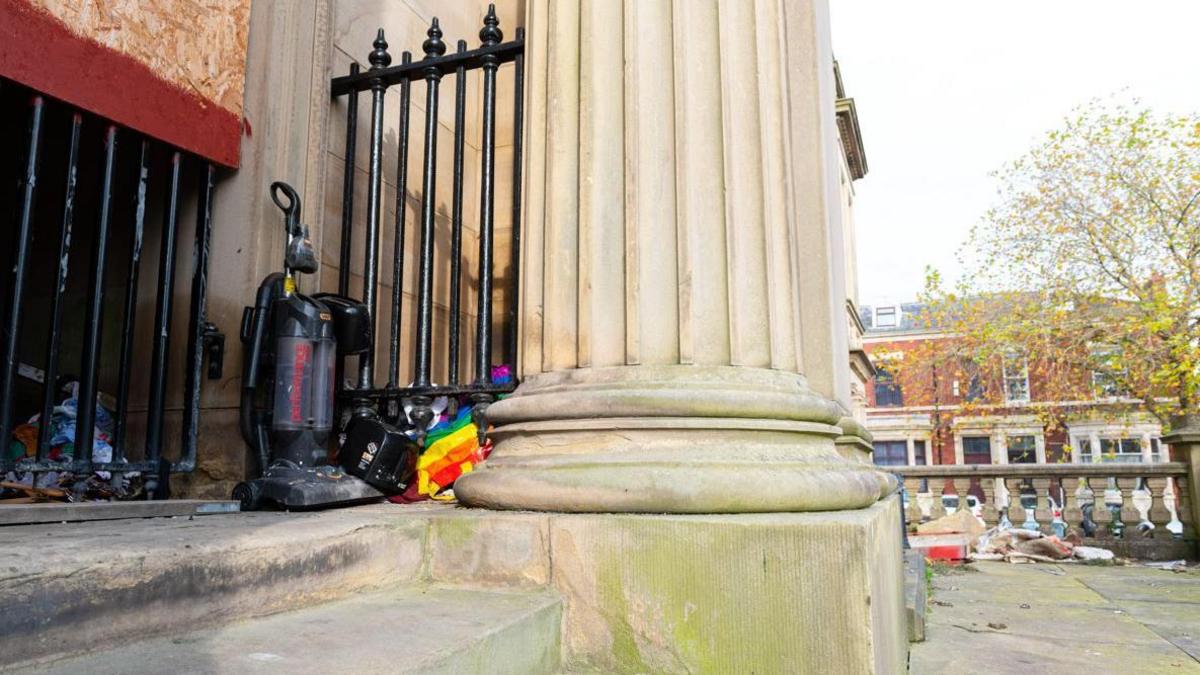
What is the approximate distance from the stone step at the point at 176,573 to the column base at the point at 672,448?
43cm

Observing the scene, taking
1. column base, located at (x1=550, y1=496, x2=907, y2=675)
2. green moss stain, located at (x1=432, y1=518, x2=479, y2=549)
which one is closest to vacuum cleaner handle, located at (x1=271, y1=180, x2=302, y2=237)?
green moss stain, located at (x1=432, y1=518, x2=479, y2=549)

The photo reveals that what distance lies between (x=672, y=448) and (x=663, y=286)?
20.7 inches

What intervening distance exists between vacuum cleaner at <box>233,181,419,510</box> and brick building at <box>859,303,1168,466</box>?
2054 cm

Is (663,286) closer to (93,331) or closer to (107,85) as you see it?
(93,331)

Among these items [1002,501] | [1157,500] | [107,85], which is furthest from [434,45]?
[1157,500]

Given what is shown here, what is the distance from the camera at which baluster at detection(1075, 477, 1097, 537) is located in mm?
10734

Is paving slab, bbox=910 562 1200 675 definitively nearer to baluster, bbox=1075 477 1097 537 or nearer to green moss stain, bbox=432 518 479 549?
green moss stain, bbox=432 518 479 549

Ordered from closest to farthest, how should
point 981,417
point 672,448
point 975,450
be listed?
point 672,448 → point 981,417 → point 975,450

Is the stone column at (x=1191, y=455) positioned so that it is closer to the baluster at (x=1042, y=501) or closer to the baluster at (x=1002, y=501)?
the baluster at (x=1042, y=501)

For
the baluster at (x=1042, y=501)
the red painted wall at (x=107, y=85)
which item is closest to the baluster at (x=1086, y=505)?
the baluster at (x=1042, y=501)

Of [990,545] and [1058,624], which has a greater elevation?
[1058,624]

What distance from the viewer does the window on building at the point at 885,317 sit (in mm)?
51125

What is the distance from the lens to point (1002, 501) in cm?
1127

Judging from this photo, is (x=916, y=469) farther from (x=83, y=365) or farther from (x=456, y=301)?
(x=83, y=365)
